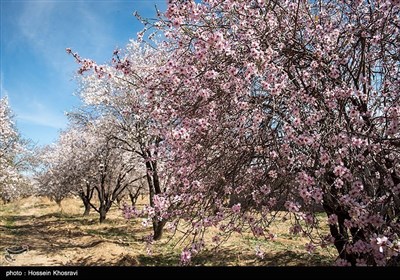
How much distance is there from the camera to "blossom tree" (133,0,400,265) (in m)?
4.34

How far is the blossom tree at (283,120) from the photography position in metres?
4.34

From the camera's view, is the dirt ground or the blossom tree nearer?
the blossom tree

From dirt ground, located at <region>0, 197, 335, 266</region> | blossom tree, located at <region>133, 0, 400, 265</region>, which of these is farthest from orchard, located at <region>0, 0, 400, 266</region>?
dirt ground, located at <region>0, 197, 335, 266</region>

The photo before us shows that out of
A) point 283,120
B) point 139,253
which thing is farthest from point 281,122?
point 139,253

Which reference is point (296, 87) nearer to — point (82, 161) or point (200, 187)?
point (200, 187)

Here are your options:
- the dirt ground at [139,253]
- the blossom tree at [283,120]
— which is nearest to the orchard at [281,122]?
the blossom tree at [283,120]

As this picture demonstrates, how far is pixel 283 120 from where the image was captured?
15.0ft

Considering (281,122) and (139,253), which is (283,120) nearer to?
(281,122)

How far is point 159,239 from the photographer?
15.2m

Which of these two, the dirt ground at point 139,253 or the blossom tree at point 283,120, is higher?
the blossom tree at point 283,120

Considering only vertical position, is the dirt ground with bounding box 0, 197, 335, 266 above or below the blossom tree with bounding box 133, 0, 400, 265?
below

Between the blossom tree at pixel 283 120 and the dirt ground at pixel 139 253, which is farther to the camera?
the dirt ground at pixel 139 253

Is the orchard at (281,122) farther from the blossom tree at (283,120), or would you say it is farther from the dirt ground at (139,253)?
the dirt ground at (139,253)

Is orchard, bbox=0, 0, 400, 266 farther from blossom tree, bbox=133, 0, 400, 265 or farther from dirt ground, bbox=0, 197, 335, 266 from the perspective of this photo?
dirt ground, bbox=0, 197, 335, 266
